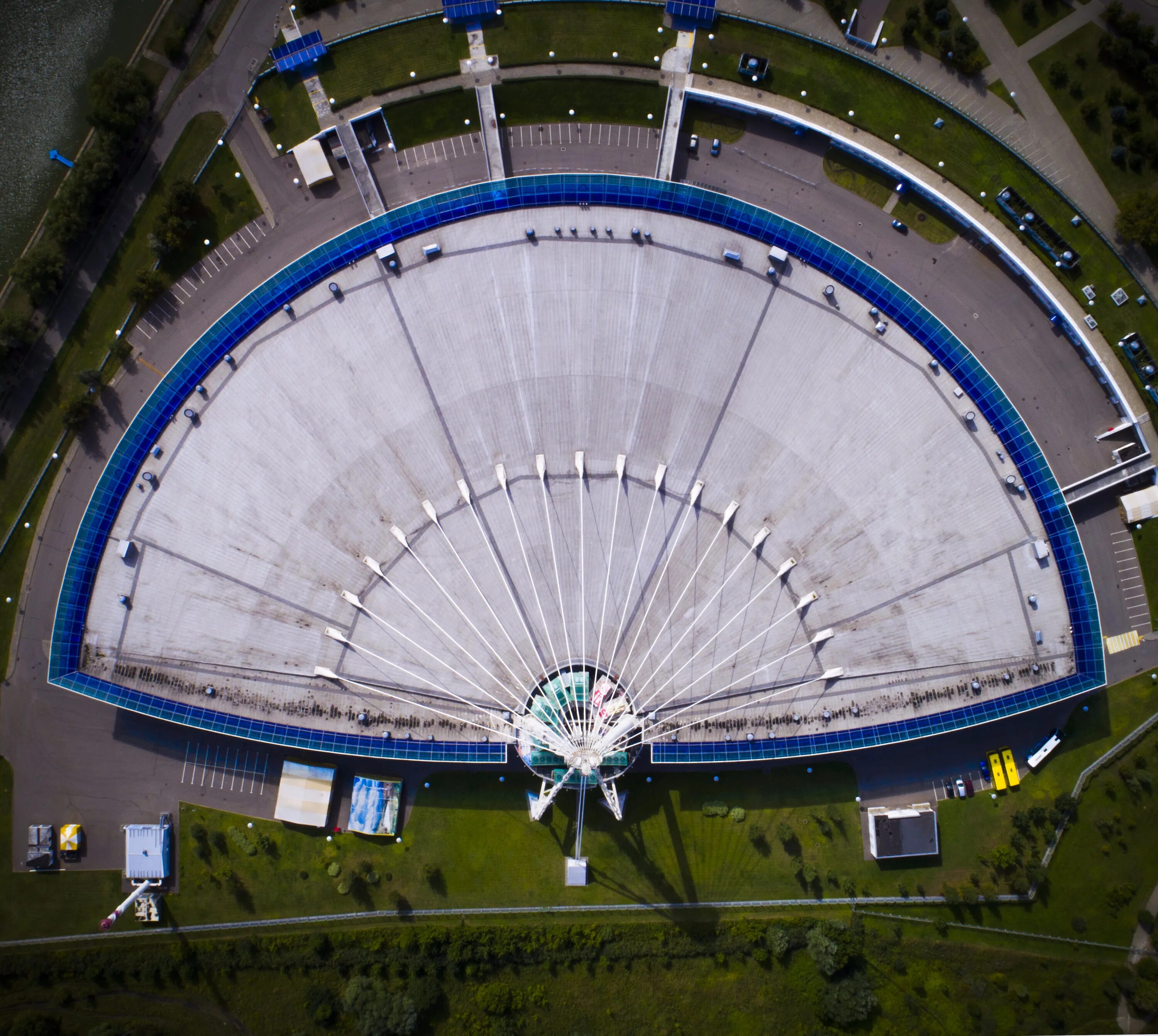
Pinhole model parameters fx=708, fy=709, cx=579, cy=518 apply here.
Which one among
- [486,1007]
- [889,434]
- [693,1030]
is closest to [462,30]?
[889,434]

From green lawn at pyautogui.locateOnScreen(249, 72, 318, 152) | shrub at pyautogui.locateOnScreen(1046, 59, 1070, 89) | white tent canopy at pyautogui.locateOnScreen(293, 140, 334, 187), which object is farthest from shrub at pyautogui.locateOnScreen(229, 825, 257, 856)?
shrub at pyautogui.locateOnScreen(1046, 59, 1070, 89)

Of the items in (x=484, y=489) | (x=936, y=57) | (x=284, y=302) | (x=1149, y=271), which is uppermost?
(x=936, y=57)

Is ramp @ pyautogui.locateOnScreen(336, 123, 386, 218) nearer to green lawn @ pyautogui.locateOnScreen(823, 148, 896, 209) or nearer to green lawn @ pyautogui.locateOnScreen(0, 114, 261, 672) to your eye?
green lawn @ pyautogui.locateOnScreen(0, 114, 261, 672)

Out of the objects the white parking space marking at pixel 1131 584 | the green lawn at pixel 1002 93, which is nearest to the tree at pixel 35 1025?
the white parking space marking at pixel 1131 584

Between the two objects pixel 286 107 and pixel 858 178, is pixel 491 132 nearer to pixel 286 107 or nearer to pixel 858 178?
pixel 286 107

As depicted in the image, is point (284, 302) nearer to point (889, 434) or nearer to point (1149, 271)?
point (889, 434)

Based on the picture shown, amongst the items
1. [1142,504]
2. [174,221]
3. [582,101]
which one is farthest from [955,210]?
[174,221]

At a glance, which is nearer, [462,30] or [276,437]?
[276,437]
